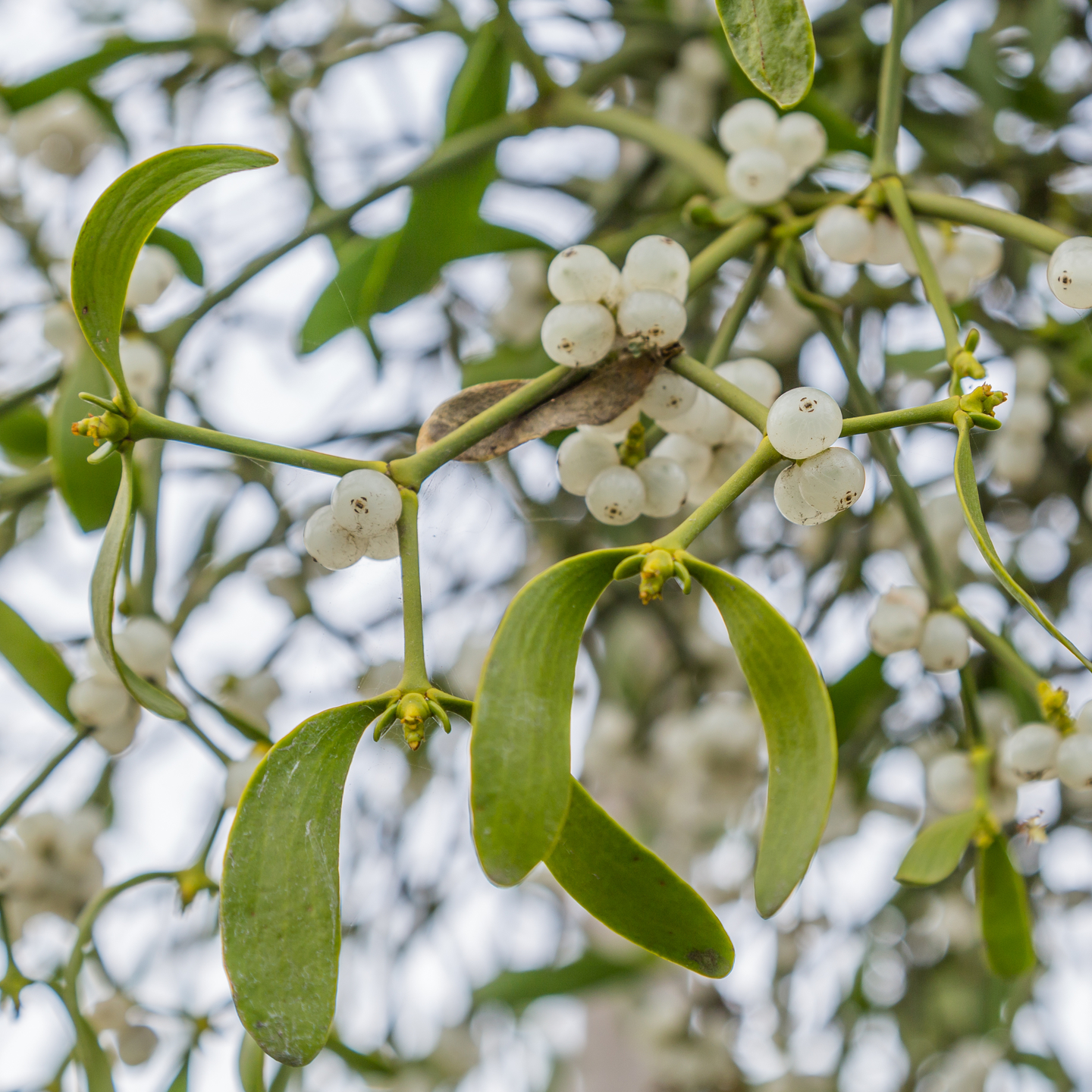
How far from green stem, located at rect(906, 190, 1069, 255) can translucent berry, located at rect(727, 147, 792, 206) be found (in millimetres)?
57

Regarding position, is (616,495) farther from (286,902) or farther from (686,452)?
(286,902)

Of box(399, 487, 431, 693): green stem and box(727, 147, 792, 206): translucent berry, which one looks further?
box(727, 147, 792, 206): translucent berry

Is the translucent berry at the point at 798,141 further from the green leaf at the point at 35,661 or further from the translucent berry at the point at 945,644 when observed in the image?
the green leaf at the point at 35,661

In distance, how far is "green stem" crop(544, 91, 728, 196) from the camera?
48 centimetres

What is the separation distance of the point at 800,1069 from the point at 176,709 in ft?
3.44

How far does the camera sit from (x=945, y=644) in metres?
0.45

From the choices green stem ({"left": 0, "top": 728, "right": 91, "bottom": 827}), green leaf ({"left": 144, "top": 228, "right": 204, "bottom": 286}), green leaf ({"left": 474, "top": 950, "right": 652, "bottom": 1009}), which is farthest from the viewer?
green leaf ({"left": 474, "top": 950, "right": 652, "bottom": 1009})

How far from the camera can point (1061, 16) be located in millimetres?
674

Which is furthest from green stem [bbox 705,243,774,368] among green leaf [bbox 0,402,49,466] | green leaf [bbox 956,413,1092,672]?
green leaf [bbox 0,402,49,466]

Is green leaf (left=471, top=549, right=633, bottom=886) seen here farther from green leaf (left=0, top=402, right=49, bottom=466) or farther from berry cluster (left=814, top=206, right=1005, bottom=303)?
green leaf (left=0, top=402, right=49, bottom=466)

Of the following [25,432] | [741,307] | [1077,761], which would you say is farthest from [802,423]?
[25,432]

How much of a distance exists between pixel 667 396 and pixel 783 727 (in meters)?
0.13

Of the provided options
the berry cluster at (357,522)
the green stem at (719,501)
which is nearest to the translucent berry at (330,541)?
the berry cluster at (357,522)

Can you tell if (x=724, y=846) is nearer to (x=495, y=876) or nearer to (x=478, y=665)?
(x=478, y=665)
